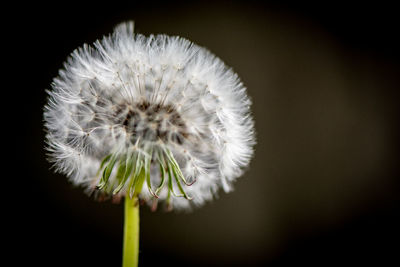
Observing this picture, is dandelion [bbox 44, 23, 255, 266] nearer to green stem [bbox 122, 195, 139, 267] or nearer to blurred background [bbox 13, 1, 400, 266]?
green stem [bbox 122, 195, 139, 267]

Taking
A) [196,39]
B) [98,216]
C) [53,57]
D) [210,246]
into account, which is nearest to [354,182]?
[210,246]

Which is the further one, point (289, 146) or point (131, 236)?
point (289, 146)

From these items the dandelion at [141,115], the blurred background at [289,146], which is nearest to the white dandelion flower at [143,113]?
the dandelion at [141,115]

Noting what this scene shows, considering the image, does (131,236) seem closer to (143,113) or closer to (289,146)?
(143,113)

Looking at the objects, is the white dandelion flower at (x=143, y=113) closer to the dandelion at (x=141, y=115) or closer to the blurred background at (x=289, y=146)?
the dandelion at (x=141, y=115)

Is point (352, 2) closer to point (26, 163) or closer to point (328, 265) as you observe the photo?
point (328, 265)

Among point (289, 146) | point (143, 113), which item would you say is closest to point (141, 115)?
point (143, 113)

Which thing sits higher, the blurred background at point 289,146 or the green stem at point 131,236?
the blurred background at point 289,146
